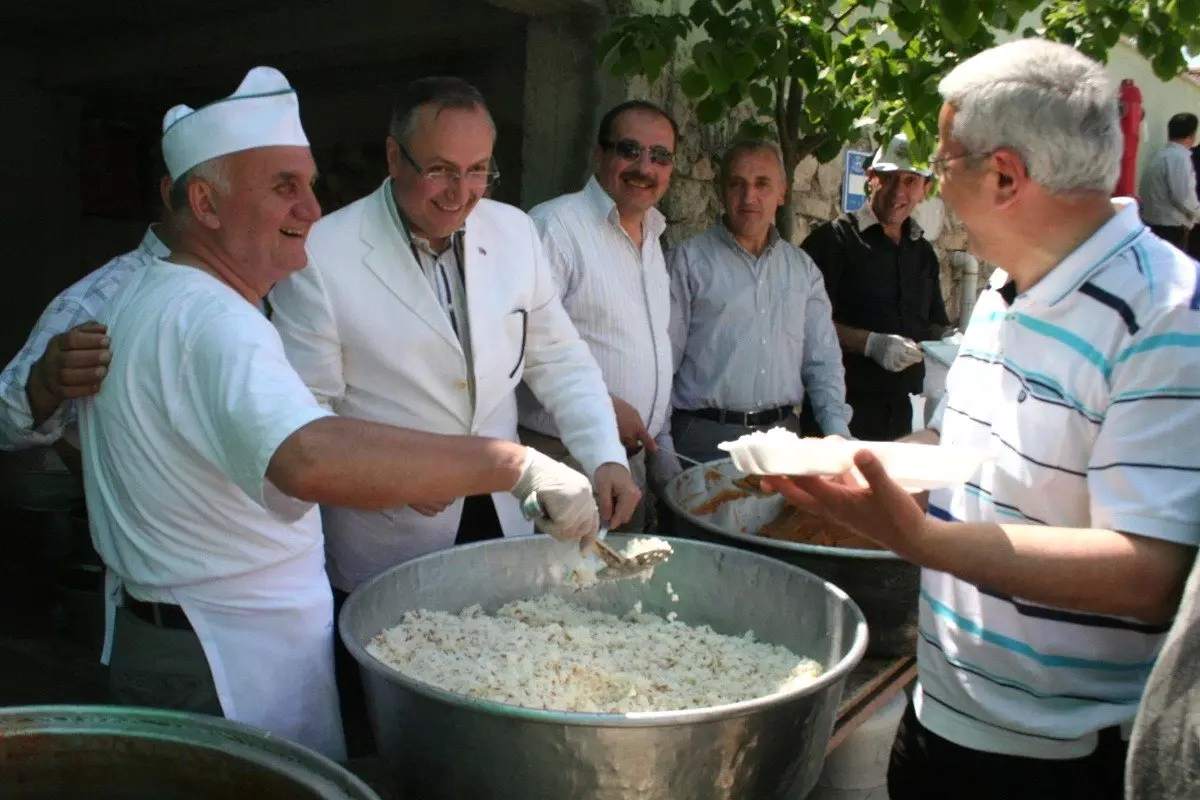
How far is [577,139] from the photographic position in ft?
12.9

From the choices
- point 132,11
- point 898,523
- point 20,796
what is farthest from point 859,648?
point 132,11

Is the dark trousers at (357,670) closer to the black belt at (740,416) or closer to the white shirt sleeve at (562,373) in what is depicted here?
the white shirt sleeve at (562,373)

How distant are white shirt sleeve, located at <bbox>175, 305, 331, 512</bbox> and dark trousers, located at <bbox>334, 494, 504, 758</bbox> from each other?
2.00 feet

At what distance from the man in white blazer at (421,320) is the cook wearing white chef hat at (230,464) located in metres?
0.53

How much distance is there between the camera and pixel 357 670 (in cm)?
211

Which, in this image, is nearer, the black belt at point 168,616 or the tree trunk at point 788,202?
the black belt at point 168,616

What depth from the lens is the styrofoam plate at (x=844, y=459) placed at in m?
1.38

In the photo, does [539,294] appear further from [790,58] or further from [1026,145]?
[790,58]

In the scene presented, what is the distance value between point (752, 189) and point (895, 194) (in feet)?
3.31

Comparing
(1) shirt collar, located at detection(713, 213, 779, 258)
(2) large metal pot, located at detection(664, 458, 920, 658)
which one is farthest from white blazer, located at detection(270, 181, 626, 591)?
(1) shirt collar, located at detection(713, 213, 779, 258)

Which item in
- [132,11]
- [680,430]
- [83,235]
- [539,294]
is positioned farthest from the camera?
[83,235]

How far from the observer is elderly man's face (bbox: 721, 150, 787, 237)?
3545mm

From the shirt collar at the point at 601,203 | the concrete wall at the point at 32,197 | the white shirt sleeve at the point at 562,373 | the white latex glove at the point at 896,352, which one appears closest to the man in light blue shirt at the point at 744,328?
the white latex glove at the point at 896,352

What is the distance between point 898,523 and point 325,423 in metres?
0.78
